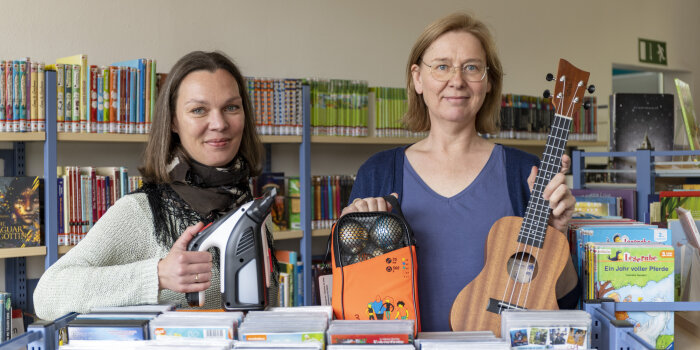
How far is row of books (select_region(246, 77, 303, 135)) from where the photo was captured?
370cm

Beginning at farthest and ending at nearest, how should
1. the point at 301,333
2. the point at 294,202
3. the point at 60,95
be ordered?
1. the point at 294,202
2. the point at 60,95
3. the point at 301,333

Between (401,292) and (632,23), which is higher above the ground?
(632,23)

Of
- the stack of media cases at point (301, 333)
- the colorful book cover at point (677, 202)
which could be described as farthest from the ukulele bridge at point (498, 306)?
the colorful book cover at point (677, 202)

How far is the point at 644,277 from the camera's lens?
4.85 ft

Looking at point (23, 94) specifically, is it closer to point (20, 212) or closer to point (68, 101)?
point (68, 101)

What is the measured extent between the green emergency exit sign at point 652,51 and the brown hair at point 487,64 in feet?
17.4

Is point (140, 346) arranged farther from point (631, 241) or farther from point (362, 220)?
point (631, 241)

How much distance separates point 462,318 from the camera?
1572mm

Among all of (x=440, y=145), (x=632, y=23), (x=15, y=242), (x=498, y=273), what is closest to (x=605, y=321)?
(x=498, y=273)

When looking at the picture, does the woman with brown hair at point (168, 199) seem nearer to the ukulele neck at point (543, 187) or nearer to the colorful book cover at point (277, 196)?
the ukulele neck at point (543, 187)

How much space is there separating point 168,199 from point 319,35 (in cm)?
296

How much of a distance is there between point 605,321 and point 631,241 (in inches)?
17.3

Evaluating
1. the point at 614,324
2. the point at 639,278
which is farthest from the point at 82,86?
the point at 614,324

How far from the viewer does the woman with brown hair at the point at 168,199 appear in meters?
1.51
